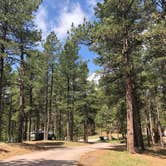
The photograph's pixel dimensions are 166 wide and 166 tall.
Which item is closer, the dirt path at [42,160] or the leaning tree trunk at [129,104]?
the dirt path at [42,160]

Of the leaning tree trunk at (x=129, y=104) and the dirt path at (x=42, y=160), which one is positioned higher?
the leaning tree trunk at (x=129, y=104)

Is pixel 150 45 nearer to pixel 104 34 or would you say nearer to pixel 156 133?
pixel 104 34

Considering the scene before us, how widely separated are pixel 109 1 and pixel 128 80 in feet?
20.9

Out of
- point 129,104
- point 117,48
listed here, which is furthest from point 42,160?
point 117,48

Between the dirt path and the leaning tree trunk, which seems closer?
the dirt path

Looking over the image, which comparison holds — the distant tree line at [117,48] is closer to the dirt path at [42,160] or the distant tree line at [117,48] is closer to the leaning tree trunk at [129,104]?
the leaning tree trunk at [129,104]

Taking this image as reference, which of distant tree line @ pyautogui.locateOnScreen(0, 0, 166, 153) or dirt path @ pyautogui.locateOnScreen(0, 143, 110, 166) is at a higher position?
distant tree line @ pyautogui.locateOnScreen(0, 0, 166, 153)

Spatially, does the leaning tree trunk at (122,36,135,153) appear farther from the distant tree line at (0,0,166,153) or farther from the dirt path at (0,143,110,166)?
the dirt path at (0,143,110,166)

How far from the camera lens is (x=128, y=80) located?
2073 centimetres

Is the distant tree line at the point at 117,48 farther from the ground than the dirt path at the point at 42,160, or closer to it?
farther from the ground

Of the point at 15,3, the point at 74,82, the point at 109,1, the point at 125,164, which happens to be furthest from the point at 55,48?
the point at 125,164

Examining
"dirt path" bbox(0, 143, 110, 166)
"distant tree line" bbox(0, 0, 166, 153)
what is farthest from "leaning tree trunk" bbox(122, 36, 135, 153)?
"dirt path" bbox(0, 143, 110, 166)

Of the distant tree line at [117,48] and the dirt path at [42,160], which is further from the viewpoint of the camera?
the distant tree line at [117,48]

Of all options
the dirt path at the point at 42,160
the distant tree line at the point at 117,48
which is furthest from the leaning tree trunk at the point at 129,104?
the dirt path at the point at 42,160
